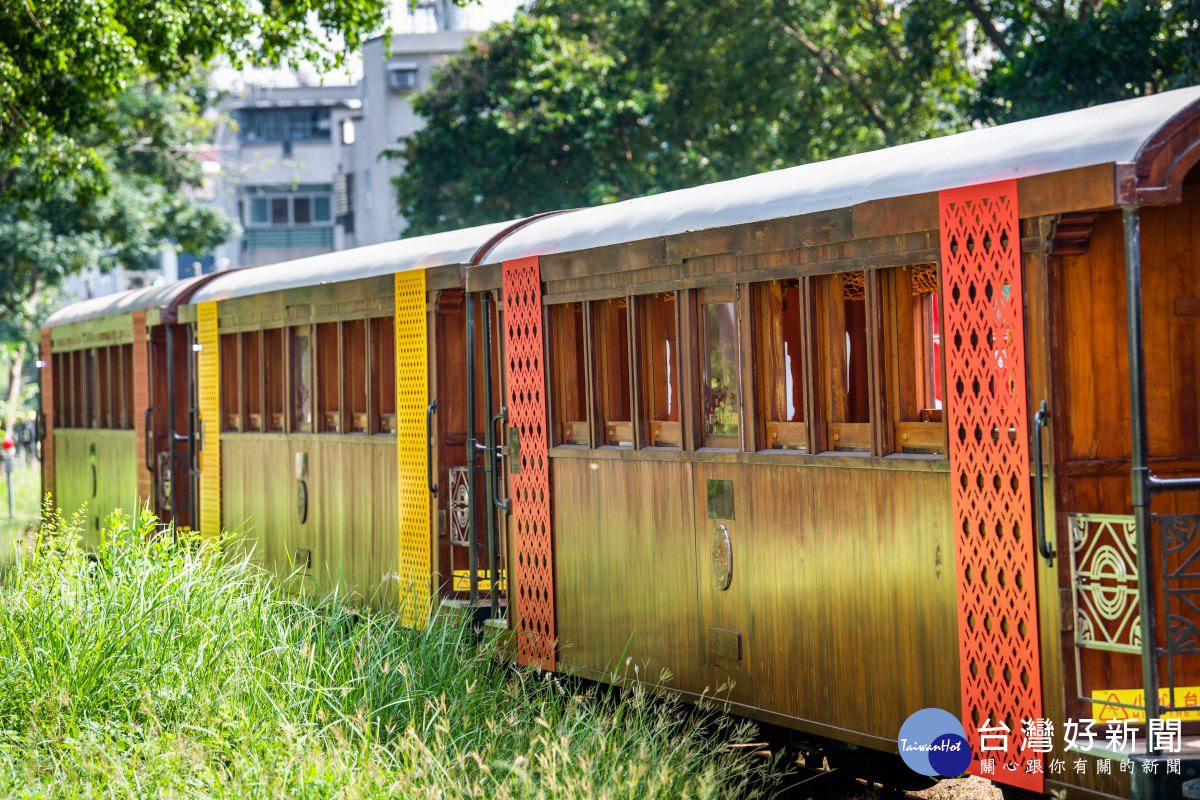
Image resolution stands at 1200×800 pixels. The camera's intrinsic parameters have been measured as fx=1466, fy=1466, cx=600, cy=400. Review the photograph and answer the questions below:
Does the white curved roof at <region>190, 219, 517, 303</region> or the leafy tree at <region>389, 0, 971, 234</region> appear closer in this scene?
the white curved roof at <region>190, 219, 517, 303</region>

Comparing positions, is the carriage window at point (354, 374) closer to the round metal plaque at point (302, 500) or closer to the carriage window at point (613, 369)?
the round metal plaque at point (302, 500)

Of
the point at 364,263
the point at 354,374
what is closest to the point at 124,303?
the point at 354,374

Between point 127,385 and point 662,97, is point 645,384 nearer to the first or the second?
point 127,385

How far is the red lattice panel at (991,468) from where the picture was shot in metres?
5.25

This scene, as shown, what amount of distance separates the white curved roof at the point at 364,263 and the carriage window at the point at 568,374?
1.24m

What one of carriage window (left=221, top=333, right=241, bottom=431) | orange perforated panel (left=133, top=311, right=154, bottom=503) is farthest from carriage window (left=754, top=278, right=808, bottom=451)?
orange perforated panel (left=133, top=311, right=154, bottom=503)

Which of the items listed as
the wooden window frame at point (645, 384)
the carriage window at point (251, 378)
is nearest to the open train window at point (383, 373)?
the carriage window at point (251, 378)

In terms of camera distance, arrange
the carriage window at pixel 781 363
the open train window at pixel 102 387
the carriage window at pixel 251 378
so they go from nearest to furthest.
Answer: the carriage window at pixel 781 363
the carriage window at pixel 251 378
the open train window at pixel 102 387

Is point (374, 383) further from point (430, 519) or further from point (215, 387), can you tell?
point (215, 387)

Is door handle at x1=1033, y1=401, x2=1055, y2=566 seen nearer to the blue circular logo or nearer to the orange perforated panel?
the blue circular logo

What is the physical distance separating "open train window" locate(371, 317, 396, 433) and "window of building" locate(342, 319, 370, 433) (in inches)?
8.6

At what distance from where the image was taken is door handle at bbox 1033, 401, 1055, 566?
201 inches

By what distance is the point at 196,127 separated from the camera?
29.6m

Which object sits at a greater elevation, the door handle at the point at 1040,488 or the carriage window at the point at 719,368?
the carriage window at the point at 719,368
